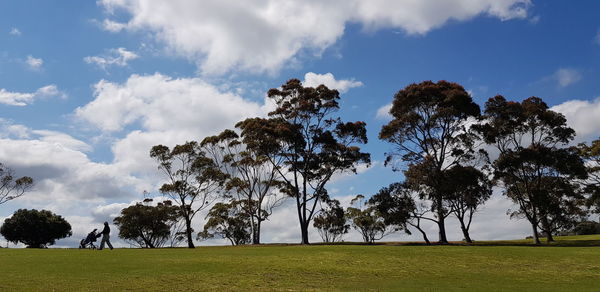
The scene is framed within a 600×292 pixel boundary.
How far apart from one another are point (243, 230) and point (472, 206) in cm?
3366

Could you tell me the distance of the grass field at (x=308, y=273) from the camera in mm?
16812

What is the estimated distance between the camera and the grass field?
16.8 m

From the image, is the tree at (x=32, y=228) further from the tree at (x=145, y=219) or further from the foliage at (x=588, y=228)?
the foliage at (x=588, y=228)

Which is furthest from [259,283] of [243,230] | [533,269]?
[243,230]

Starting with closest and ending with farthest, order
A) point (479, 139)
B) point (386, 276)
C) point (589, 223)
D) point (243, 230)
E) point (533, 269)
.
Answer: point (386, 276), point (533, 269), point (479, 139), point (243, 230), point (589, 223)

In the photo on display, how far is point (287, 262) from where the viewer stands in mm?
24500

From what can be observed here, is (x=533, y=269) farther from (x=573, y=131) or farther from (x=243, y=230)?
(x=243, y=230)

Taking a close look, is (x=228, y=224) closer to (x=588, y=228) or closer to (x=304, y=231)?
(x=304, y=231)

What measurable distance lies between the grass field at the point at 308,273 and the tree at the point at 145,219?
41.9 metres

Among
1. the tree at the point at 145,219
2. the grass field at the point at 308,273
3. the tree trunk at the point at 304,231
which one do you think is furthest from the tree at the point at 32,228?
the grass field at the point at 308,273

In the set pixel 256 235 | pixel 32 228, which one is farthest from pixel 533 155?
pixel 32 228

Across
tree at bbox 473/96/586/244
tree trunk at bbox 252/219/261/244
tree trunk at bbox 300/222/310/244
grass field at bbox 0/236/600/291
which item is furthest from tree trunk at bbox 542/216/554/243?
tree trunk at bbox 252/219/261/244

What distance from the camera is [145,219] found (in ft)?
214

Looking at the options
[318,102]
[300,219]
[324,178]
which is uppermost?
[318,102]
